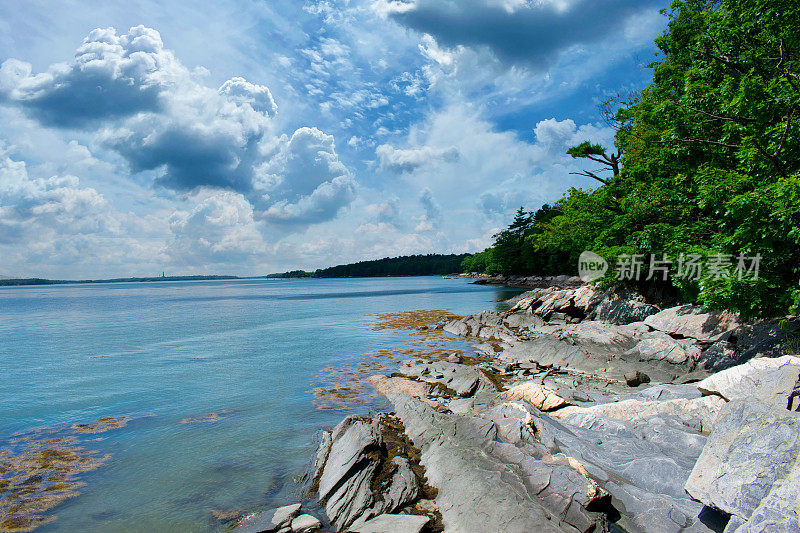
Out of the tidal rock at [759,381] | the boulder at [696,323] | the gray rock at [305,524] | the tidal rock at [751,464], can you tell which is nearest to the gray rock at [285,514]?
the gray rock at [305,524]

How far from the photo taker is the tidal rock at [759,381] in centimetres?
829

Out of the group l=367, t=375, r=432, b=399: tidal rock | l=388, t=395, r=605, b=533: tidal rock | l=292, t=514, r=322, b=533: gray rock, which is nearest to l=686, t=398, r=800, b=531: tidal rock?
l=388, t=395, r=605, b=533: tidal rock

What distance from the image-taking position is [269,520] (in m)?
7.57

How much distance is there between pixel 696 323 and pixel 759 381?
32.7 feet

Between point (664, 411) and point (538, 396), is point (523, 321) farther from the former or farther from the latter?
point (664, 411)

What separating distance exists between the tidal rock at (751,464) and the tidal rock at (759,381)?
205cm

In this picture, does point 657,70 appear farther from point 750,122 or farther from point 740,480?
point 740,480

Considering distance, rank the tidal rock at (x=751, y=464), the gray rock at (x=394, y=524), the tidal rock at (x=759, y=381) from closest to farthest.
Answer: the tidal rock at (x=751, y=464) → the gray rock at (x=394, y=524) → the tidal rock at (x=759, y=381)

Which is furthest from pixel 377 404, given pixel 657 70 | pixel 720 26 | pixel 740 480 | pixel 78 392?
pixel 657 70

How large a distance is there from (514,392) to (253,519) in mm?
8748

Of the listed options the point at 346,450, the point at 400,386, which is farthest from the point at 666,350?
the point at 346,450

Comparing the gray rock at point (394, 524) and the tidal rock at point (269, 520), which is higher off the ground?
the gray rock at point (394, 524)

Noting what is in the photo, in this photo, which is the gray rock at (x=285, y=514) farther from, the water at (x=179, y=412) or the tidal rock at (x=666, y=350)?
the tidal rock at (x=666, y=350)

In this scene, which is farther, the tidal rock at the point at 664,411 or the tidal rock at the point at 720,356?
the tidal rock at the point at 720,356
